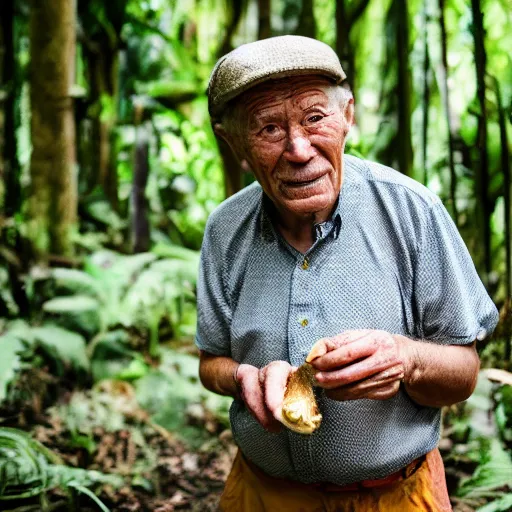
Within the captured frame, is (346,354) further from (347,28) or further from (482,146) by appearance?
(347,28)

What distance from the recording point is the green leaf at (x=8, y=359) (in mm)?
2859

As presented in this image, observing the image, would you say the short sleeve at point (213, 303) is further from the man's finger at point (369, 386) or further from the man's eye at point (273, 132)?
the man's finger at point (369, 386)

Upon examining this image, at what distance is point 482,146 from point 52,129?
100 inches

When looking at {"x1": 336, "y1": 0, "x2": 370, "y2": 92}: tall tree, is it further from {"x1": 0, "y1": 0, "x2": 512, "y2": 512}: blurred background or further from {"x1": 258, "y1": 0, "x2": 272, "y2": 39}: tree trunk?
{"x1": 258, "y1": 0, "x2": 272, "y2": 39}: tree trunk

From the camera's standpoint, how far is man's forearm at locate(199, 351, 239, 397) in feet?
4.90

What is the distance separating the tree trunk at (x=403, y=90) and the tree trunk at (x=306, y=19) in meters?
0.57

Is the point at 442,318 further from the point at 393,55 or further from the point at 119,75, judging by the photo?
the point at 119,75

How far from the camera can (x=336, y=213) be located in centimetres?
138

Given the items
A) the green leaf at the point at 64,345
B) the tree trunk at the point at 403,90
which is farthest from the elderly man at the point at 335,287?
the green leaf at the point at 64,345

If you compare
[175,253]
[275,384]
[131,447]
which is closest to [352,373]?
[275,384]

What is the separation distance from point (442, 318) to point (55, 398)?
8.61 ft

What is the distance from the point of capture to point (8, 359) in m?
3.02

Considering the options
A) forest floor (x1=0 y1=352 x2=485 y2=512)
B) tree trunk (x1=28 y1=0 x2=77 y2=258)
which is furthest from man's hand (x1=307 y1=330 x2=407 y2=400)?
tree trunk (x1=28 y1=0 x2=77 y2=258)

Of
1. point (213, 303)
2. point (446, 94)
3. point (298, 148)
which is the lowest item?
point (213, 303)
